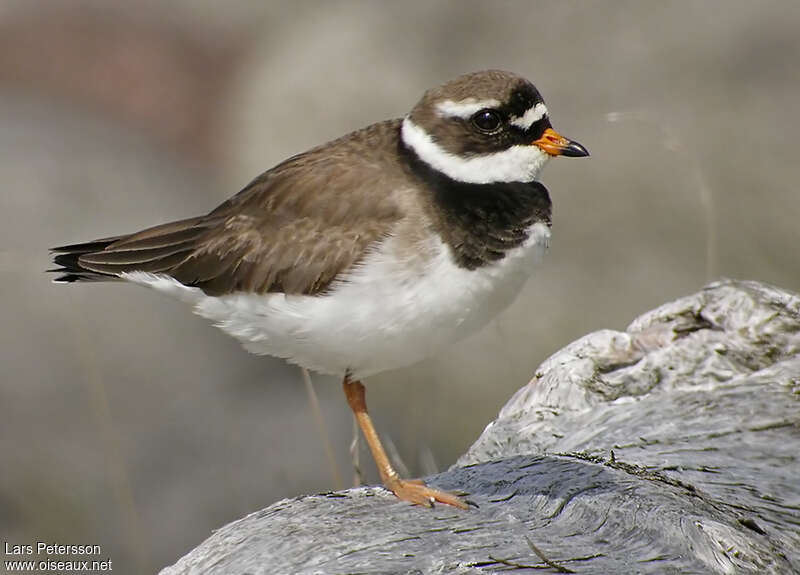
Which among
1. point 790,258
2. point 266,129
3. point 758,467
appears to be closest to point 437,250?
point 758,467

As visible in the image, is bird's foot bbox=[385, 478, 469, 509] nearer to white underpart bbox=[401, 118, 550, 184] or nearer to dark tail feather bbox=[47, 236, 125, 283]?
white underpart bbox=[401, 118, 550, 184]

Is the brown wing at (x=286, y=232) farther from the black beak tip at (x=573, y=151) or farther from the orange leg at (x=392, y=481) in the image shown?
the black beak tip at (x=573, y=151)

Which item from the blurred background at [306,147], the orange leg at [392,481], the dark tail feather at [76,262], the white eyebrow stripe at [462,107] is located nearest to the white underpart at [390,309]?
the orange leg at [392,481]

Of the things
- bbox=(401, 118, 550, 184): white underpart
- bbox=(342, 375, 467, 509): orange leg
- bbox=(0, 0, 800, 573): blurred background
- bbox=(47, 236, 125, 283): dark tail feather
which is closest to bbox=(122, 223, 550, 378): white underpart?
bbox=(401, 118, 550, 184): white underpart

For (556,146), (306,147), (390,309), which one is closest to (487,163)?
(556,146)

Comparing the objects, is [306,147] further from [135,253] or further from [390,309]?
[390,309]

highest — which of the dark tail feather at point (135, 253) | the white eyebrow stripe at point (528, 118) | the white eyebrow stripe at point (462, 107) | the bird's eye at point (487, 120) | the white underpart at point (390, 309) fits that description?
the dark tail feather at point (135, 253)

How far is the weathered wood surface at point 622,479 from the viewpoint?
387 centimetres

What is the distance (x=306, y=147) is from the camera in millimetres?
10508

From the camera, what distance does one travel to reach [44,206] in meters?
8.96

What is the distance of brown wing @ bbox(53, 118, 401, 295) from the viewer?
184 inches

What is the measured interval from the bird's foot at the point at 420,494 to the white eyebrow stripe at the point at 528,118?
148 cm

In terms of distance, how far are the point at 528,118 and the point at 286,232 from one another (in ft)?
3.58

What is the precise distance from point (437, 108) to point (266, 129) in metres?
6.26
